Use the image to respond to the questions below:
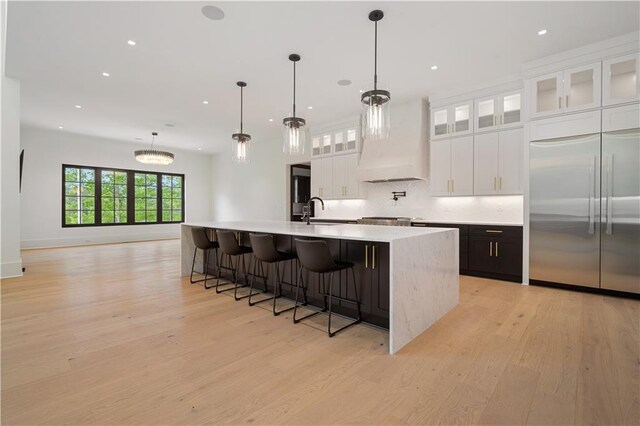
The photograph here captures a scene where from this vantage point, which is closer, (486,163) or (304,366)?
(304,366)

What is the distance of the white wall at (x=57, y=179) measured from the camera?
25.8 feet

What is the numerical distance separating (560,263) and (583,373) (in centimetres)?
248

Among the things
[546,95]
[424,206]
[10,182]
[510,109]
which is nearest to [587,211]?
[546,95]

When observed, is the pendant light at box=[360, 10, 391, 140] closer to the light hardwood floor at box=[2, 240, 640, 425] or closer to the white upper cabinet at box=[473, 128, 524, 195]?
the light hardwood floor at box=[2, 240, 640, 425]

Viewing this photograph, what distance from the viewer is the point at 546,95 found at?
4.37m

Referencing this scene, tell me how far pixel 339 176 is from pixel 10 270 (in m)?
5.90

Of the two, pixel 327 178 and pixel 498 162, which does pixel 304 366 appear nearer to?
pixel 498 162

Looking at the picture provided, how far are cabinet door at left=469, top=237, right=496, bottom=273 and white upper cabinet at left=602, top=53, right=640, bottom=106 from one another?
2.23m

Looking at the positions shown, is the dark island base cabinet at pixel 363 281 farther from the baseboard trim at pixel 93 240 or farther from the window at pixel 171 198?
the window at pixel 171 198

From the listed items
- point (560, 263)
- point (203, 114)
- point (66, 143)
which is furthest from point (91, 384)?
point (66, 143)

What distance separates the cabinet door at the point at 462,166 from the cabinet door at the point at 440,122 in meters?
0.25

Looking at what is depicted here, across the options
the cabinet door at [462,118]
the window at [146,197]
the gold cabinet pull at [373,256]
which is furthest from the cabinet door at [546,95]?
the window at [146,197]

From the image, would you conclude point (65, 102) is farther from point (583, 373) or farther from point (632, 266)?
point (632, 266)

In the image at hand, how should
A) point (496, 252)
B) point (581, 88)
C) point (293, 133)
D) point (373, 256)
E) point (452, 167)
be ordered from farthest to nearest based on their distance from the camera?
point (452, 167), point (496, 252), point (581, 88), point (293, 133), point (373, 256)
